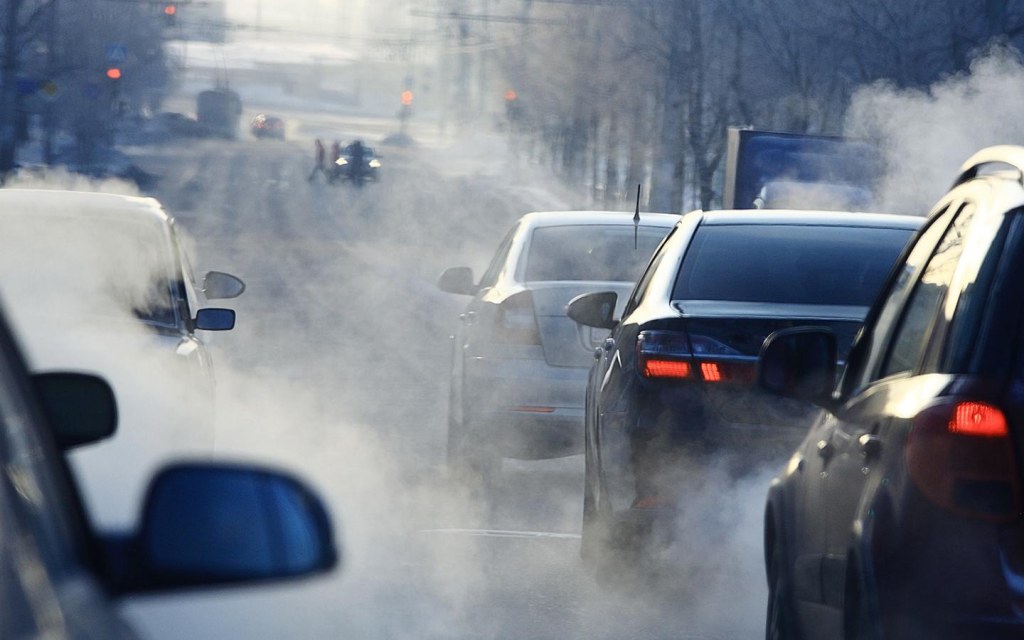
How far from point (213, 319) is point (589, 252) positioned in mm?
2961

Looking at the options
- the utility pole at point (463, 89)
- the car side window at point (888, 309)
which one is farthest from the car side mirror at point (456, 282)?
the utility pole at point (463, 89)

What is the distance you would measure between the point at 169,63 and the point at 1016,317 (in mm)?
121900

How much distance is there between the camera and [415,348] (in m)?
17.7

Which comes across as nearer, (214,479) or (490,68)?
(214,479)

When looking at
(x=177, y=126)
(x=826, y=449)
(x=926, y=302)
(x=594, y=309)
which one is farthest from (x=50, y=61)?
(x=177, y=126)

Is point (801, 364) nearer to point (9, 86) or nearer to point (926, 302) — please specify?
point (926, 302)

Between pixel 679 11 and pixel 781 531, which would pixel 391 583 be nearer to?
pixel 781 531

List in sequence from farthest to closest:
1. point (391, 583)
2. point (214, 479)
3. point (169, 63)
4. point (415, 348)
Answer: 1. point (169, 63)
2. point (415, 348)
3. point (391, 583)
4. point (214, 479)

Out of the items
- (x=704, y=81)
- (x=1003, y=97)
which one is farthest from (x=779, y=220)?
(x=704, y=81)

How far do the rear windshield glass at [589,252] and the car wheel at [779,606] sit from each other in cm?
515

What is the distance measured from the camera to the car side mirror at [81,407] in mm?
2381

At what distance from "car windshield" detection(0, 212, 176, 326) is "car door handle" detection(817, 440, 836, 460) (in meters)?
3.30

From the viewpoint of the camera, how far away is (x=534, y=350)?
959cm

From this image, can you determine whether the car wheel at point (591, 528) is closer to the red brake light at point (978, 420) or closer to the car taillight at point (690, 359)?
the car taillight at point (690, 359)
